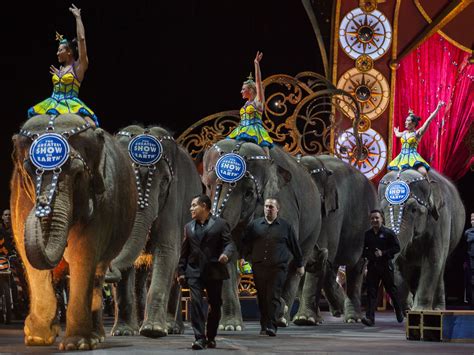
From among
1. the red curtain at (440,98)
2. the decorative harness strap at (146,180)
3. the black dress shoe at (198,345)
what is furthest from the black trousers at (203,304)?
the red curtain at (440,98)

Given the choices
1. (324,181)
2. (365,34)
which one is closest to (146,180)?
(324,181)

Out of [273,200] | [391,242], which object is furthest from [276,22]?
[273,200]

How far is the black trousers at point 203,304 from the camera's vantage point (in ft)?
30.9

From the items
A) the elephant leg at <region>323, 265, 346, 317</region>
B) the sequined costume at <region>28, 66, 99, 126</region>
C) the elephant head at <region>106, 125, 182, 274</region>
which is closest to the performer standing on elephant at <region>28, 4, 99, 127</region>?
the sequined costume at <region>28, 66, 99, 126</region>

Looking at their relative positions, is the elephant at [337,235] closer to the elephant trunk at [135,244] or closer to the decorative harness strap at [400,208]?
the decorative harness strap at [400,208]

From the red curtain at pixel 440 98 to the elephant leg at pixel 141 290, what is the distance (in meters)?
8.90

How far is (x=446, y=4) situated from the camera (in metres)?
20.0

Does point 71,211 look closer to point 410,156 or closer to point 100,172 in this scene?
point 100,172

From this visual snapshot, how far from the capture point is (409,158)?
580 inches

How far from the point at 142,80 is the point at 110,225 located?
8.66 metres

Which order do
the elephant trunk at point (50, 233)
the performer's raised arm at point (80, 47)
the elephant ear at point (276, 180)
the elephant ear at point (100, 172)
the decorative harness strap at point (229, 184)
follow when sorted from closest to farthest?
the elephant trunk at point (50, 233)
the elephant ear at point (100, 172)
the performer's raised arm at point (80, 47)
the decorative harness strap at point (229, 184)
the elephant ear at point (276, 180)

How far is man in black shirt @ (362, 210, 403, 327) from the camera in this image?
45.3ft

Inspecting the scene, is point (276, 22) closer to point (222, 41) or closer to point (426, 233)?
point (222, 41)

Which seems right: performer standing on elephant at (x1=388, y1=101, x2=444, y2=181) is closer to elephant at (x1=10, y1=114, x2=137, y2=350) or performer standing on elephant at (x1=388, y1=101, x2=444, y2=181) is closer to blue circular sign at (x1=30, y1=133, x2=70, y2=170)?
elephant at (x1=10, y1=114, x2=137, y2=350)
